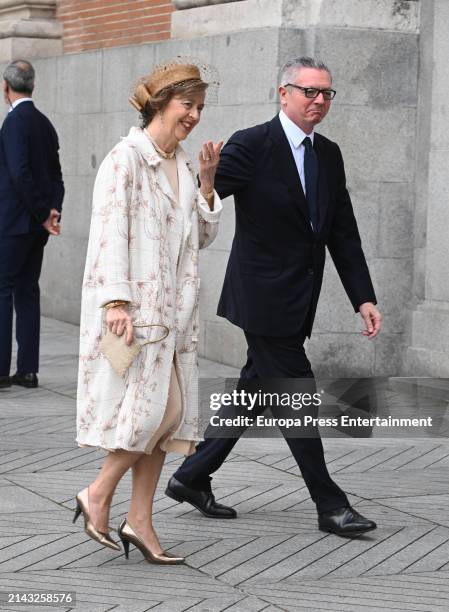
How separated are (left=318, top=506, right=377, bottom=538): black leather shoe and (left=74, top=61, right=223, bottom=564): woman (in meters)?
0.76

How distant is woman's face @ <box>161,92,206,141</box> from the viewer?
5.24 metres

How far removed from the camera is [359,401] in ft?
31.2

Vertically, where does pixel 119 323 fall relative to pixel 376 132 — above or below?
below

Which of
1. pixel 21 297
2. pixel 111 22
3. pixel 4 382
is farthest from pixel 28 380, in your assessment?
pixel 111 22

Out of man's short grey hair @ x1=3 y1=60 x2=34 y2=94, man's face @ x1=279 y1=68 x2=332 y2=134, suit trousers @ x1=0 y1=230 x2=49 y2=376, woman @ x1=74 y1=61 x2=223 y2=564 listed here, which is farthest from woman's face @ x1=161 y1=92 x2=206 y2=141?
man's short grey hair @ x1=3 y1=60 x2=34 y2=94

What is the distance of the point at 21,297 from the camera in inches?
365

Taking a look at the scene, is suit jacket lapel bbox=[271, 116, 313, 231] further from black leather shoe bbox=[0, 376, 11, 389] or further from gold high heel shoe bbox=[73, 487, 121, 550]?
black leather shoe bbox=[0, 376, 11, 389]

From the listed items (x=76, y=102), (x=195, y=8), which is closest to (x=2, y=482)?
(x=195, y=8)

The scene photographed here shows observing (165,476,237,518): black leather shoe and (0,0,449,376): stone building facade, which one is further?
(0,0,449,376): stone building facade

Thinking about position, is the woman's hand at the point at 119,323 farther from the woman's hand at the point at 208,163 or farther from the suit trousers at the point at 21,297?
the suit trousers at the point at 21,297

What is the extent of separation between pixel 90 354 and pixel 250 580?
979mm

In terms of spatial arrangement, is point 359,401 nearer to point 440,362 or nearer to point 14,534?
point 440,362

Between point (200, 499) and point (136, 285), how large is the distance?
1.32m

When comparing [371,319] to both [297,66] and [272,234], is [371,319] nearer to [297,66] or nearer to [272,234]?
[272,234]
